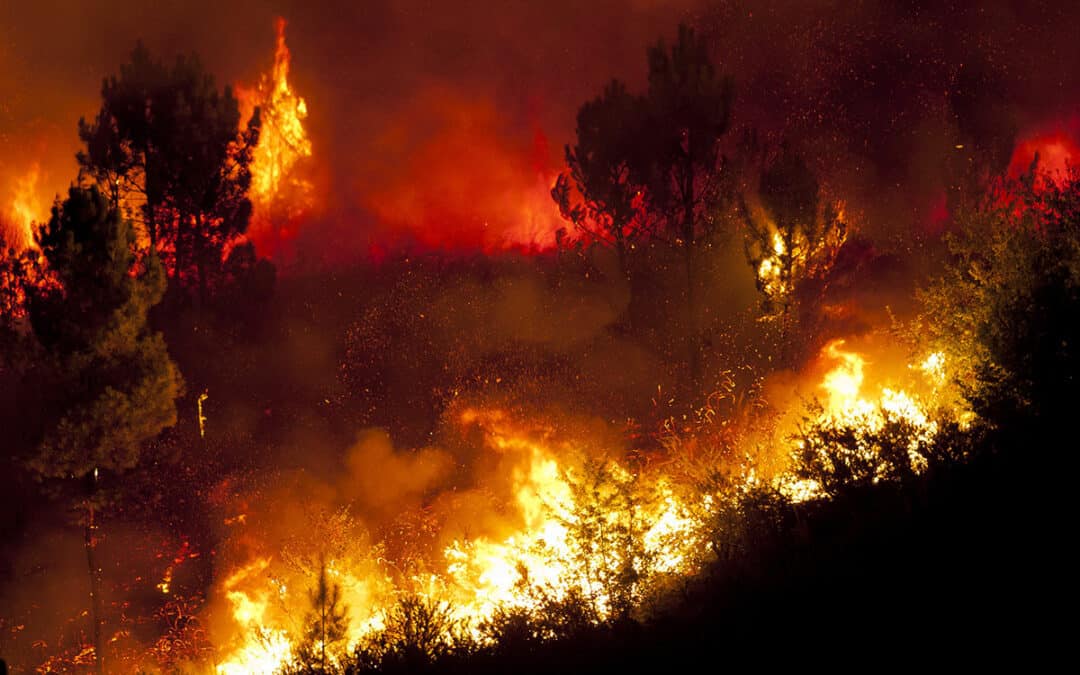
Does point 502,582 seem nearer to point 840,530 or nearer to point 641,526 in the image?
point 641,526

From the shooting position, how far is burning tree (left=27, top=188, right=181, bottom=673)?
55.7ft

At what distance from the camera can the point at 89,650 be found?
1891 centimetres

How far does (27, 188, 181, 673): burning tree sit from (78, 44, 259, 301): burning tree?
5.60m

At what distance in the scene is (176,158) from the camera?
78.5 ft

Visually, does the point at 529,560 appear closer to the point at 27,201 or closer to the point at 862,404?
the point at 862,404

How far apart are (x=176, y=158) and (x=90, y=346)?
9079 millimetres

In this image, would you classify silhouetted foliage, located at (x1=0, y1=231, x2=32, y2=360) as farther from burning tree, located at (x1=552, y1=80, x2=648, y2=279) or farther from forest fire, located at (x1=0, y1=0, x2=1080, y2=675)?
burning tree, located at (x1=552, y1=80, x2=648, y2=279)

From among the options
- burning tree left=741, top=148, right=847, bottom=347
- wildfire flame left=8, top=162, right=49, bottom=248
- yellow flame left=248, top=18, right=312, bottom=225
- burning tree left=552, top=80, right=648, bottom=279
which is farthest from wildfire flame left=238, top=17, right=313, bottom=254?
burning tree left=741, top=148, right=847, bottom=347

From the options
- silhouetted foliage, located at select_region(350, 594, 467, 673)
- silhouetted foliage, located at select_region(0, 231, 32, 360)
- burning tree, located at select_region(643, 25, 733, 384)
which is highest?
silhouetted foliage, located at select_region(0, 231, 32, 360)

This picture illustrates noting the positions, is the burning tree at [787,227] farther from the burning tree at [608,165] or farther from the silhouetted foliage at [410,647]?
the silhouetted foliage at [410,647]

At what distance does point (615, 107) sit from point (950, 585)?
21203 millimetres

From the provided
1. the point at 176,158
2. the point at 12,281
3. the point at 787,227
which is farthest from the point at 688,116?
the point at 12,281

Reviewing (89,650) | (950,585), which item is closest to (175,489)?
(89,650)

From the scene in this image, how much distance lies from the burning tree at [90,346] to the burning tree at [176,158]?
5.60m
